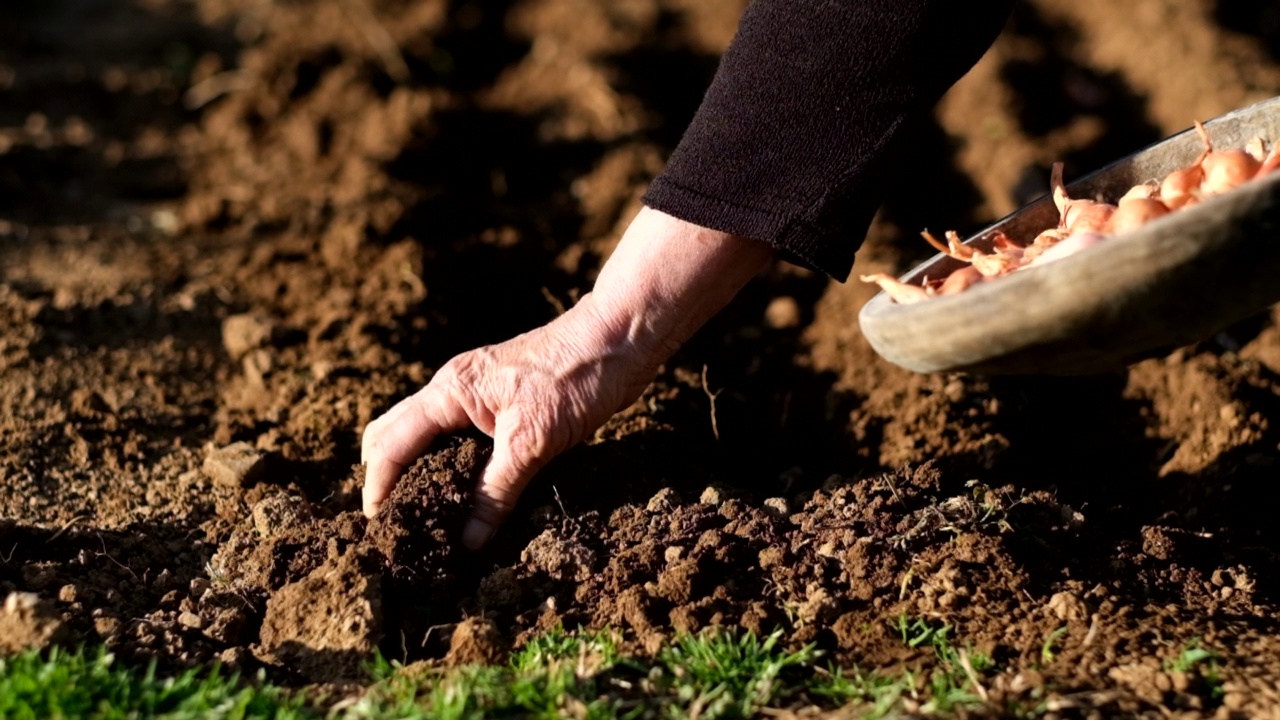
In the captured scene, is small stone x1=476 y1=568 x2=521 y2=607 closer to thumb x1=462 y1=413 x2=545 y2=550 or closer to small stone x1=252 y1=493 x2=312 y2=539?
thumb x1=462 y1=413 x2=545 y2=550

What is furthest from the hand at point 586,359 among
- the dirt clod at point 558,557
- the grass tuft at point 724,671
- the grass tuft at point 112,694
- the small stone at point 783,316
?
the small stone at point 783,316

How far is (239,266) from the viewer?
15.2 feet

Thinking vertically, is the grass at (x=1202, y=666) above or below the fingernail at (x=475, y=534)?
below

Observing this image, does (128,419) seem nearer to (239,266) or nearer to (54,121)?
(239,266)

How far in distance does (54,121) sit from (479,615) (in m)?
4.16

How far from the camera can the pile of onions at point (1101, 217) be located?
2.45m

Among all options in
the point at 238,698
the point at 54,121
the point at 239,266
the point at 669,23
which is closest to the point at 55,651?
the point at 238,698

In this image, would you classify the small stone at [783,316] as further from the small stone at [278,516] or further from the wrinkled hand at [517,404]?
the small stone at [278,516]

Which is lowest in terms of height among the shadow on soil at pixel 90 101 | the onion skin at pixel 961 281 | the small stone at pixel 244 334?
the onion skin at pixel 961 281

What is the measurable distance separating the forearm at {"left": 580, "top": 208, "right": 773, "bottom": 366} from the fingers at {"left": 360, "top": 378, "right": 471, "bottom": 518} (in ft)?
1.37

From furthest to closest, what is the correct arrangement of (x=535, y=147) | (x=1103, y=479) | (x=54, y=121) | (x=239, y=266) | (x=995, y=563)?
(x=54, y=121) → (x=535, y=147) → (x=239, y=266) → (x=1103, y=479) → (x=995, y=563)

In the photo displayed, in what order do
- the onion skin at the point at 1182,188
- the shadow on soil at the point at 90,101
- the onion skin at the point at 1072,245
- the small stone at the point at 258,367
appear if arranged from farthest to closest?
the shadow on soil at the point at 90,101, the small stone at the point at 258,367, the onion skin at the point at 1182,188, the onion skin at the point at 1072,245

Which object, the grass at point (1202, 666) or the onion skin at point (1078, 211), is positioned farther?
the onion skin at point (1078, 211)

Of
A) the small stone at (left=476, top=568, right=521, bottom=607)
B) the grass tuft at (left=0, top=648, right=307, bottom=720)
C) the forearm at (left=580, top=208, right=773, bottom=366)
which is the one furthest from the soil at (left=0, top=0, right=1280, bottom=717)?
the forearm at (left=580, top=208, right=773, bottom=366)
